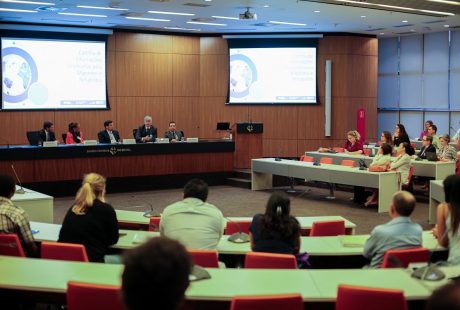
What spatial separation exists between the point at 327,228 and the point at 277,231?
1530 mm

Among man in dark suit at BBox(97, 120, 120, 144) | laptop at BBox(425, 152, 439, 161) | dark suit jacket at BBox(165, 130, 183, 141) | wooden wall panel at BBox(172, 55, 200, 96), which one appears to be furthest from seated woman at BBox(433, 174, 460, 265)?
wooden wall panel at BBox(172, 55, 200, 96)

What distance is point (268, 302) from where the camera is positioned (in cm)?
330

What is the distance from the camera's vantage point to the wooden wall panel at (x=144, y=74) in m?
16.6

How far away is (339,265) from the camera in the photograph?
18.6 feet

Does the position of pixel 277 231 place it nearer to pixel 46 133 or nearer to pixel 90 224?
pixel 90 224

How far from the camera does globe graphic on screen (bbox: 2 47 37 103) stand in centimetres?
1476

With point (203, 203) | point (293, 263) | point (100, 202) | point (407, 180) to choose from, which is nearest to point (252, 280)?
point (293, 263)

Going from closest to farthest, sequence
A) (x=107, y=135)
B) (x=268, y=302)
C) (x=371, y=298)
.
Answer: (x=268, y=302) < (x=371, y=298) < (x=107, y=135)

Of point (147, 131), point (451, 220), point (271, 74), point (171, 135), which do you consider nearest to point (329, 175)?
point (171, 135)

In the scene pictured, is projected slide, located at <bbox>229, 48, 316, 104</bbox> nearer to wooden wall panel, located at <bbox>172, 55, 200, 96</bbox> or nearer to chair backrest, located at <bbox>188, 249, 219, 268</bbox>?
wooden wall panel, located at <bbox>172, 55, 200, 96</bbox>

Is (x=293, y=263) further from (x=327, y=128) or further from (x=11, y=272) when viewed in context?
(x=327, y=128)

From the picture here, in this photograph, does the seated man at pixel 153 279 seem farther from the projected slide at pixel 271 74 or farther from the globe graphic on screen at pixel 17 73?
the projected slide at pixel 271 74

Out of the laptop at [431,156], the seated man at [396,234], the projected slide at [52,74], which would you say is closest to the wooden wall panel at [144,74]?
the projected slide at [52,74]

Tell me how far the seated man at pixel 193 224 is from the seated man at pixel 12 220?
3.78 feet
